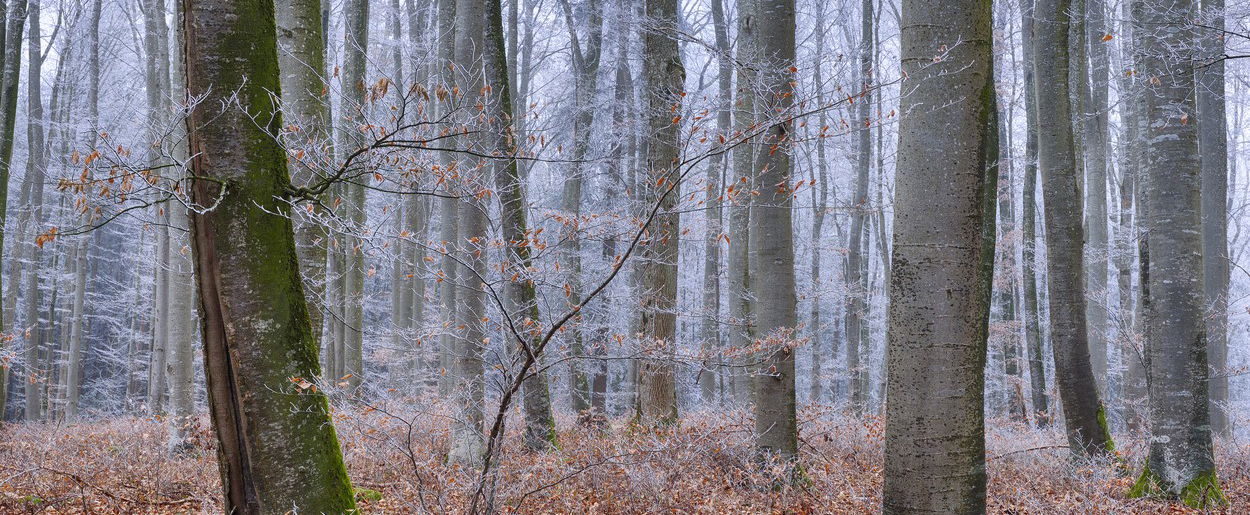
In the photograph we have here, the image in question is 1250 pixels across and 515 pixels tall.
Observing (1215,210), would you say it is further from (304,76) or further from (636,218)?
(304,76)

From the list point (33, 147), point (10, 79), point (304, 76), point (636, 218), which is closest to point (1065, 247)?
point (636, 218)

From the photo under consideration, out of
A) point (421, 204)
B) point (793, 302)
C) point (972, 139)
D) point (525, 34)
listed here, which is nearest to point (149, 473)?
point (793, 302)

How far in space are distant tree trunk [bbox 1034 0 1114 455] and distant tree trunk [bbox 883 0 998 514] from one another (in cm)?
495

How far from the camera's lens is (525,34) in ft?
56.4

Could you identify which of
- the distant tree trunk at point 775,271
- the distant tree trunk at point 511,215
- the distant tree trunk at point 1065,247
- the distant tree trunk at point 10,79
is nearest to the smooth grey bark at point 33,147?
the distant tree trunk at point 10,79

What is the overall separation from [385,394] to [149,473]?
414 cm

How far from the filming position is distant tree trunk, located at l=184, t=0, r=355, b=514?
3676 millimetres

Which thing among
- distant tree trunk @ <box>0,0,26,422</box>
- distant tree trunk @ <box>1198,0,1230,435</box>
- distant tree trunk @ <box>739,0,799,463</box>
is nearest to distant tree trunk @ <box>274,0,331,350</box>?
distant tree trunk @ <box>739,0,799,463</box>

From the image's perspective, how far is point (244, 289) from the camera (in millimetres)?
3674

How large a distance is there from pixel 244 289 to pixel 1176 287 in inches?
275

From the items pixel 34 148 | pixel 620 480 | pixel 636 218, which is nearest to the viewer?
pixel 636 218

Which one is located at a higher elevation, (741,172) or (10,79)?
(10,79)

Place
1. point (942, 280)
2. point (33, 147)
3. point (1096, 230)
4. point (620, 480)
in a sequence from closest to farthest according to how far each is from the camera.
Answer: point (942, 280) < point (620, 480) < point (1096, 230) < point (33, 147)

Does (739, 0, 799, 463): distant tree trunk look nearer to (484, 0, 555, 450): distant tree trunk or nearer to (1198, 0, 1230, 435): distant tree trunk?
(484, 0, 555, 450): distant tree trunk
